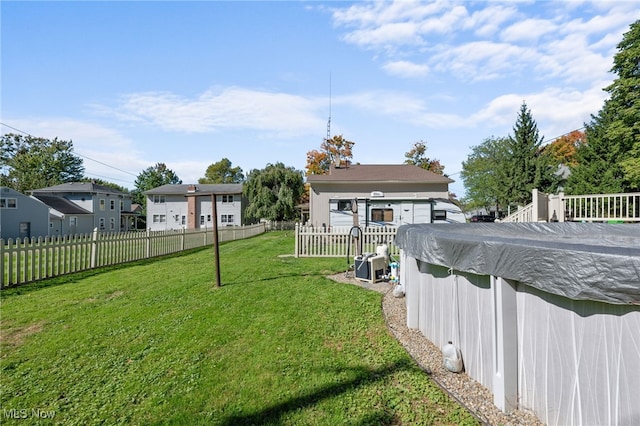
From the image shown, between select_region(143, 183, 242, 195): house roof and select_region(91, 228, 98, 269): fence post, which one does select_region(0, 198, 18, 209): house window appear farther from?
select_region(91, 228, 98, 269): fence post

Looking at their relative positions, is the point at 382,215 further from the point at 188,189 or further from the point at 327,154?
the point at 188,189

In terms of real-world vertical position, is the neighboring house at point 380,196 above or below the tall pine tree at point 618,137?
below

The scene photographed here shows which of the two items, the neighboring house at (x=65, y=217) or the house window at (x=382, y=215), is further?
the neighboring house at (x=65, y=217)

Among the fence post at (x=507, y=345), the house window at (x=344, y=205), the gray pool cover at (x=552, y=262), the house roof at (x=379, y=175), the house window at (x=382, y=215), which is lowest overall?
the fence post at (x=507, y=345)

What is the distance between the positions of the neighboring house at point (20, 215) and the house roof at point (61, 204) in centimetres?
283

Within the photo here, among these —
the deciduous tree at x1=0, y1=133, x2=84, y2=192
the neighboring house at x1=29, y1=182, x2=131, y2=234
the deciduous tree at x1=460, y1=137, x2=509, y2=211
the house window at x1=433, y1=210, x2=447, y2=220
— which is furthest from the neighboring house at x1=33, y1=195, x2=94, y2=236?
the deciduous tree at x1=460, y1=137, x2=509, y2=211

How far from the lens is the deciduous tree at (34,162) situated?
46.1 m

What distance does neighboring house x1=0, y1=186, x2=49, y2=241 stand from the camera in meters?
26.6

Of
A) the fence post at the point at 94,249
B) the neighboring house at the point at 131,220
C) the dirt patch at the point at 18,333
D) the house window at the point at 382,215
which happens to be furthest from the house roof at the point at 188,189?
→ the dirt patch at the point at 18,333

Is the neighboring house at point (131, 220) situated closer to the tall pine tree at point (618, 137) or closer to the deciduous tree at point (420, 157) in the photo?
the deciduous tree at point (420, 157)

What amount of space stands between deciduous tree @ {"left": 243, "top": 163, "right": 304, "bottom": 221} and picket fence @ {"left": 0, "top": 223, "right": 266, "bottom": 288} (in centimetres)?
1868

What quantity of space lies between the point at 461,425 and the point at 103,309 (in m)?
5.30

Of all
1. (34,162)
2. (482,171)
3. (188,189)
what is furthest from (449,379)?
(34,162)

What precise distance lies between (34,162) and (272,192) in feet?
140
